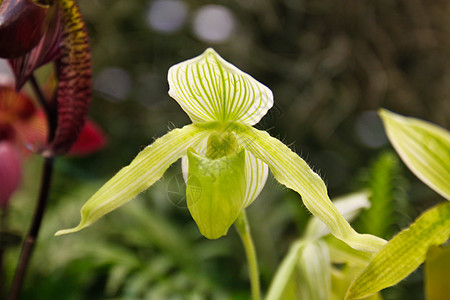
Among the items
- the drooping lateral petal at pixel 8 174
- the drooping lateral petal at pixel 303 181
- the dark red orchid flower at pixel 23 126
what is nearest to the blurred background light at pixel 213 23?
the dark red orchid flower at pixel 23 126

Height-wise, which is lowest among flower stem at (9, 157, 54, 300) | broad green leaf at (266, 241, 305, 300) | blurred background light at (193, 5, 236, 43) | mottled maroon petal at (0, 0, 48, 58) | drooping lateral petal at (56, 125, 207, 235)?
blurred background light at (193, 5, 236, 43)

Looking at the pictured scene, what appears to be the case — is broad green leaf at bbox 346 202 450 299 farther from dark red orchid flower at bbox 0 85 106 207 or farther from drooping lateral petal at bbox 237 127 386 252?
dark red orchid flower at bbox 0 85 106 207

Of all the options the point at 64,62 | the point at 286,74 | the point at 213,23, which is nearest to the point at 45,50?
the point at 64,62

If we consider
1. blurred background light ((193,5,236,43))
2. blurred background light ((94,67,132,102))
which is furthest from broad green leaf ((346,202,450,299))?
blurred background light ((94,67,132,102))

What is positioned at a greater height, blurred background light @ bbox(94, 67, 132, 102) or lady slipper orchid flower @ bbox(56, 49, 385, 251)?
lady slipper orchid flower @ bbox(56, 49, 385, 251)

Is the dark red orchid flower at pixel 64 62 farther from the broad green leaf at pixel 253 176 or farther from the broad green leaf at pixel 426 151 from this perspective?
the broad green leaf at pixel 426 151

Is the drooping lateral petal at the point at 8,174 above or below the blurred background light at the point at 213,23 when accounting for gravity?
above
